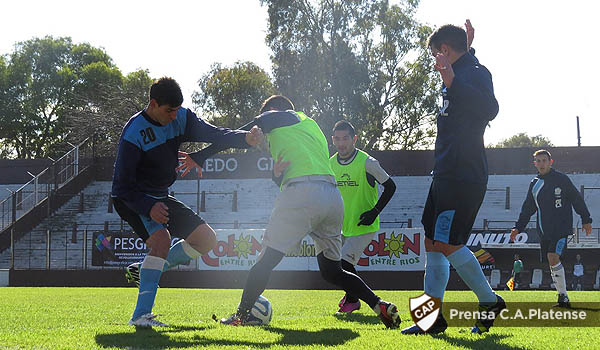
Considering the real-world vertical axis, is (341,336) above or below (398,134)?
below

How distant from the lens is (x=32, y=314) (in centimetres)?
775

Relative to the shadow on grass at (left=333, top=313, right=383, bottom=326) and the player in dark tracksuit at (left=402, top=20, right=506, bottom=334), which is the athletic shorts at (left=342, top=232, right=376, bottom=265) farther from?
the player in dark tracksuit at (left=402, top=20, right=506, bottom=334)

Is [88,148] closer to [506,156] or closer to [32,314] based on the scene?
[506,156]

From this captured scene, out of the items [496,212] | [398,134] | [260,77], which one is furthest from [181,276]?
[260,77]

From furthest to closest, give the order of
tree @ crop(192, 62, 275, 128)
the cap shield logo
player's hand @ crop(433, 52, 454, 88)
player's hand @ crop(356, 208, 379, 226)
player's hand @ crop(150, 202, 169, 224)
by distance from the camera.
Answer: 1. tree @ crop(192, 62, 275, 128)
2. player's hand @ crop(356, 208, 379, 226)
3. player's hand @ crop(150, 202, 169, 224)
4. the cap shield logo
5. player's hand @ crop(433, 52, 454, 88)

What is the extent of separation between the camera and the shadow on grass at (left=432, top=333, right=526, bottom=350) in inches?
174

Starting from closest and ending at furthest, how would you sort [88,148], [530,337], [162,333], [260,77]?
[530,337]
[162,333]
[88,148]
[260,77]

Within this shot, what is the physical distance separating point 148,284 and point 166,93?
1507 mm

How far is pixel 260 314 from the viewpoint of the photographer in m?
6.10

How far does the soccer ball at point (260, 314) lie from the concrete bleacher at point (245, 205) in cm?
2499

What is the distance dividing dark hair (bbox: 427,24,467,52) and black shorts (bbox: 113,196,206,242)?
7.67ft

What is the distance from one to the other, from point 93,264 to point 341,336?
73.6 feet

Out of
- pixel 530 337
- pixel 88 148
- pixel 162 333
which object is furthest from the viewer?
pixel 88 148

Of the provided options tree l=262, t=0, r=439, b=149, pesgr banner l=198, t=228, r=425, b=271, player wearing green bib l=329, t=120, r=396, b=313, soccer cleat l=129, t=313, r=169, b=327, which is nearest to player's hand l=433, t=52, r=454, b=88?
soccer cleat l=129, t=313, r=169, b=327
